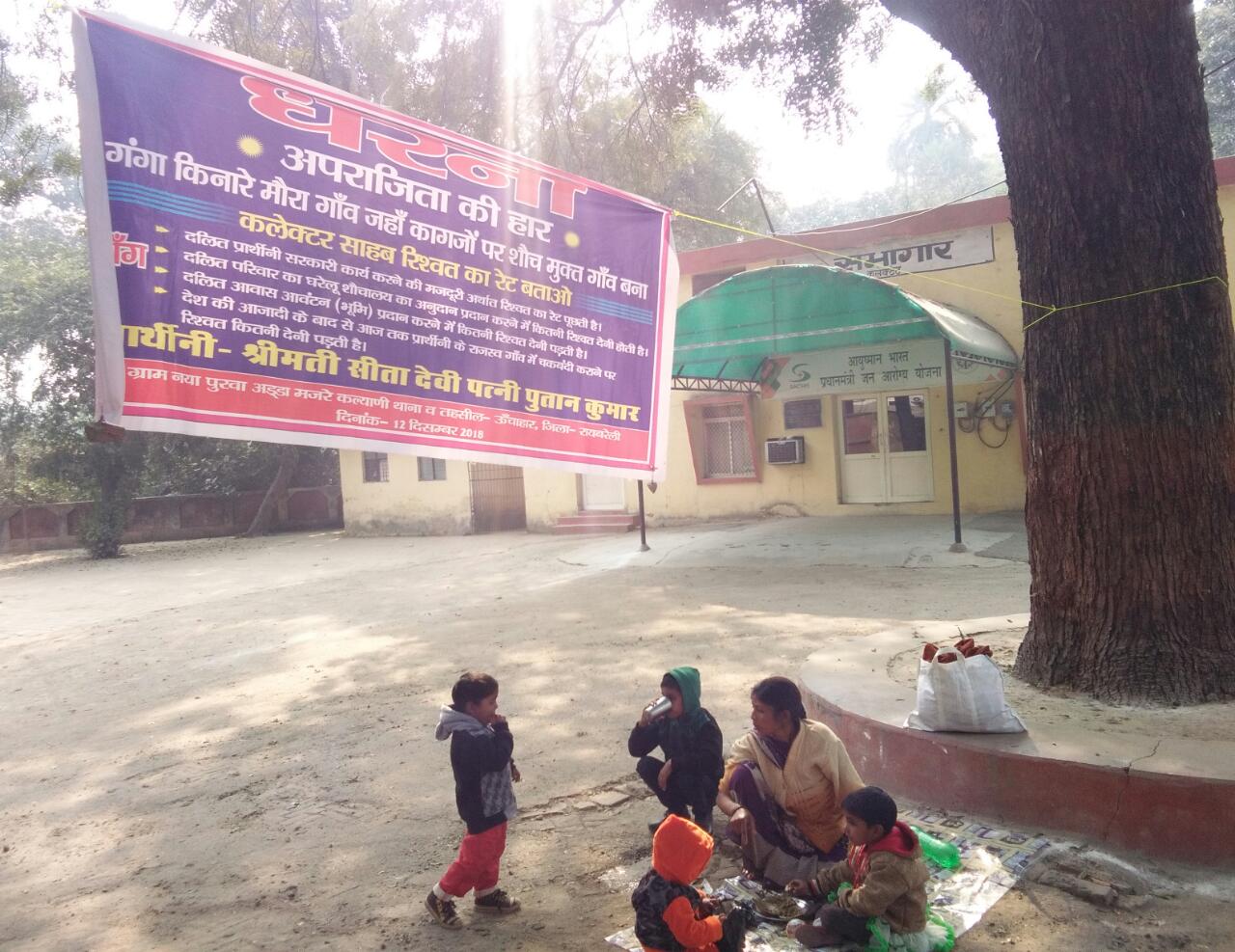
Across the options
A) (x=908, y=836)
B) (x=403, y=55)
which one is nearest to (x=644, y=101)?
(x=403, y=55)

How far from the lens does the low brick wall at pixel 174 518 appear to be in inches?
826

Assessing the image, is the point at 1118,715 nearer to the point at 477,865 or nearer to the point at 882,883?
the point at 882,883

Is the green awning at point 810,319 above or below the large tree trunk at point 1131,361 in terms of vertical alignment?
above

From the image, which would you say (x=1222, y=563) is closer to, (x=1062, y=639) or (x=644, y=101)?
(x=1062, y=639)

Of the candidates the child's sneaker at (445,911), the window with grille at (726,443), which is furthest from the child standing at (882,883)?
the window with grille at (726,443)

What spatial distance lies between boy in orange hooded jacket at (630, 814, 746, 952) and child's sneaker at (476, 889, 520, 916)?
2.26 ft

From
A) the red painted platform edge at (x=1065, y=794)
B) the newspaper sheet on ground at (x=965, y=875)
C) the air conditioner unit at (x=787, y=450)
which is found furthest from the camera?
the air conditioner unit at (x=787, y=450)

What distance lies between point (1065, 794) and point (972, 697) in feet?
1.46

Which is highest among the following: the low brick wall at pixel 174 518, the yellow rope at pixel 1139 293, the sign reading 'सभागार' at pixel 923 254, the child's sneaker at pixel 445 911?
the sign reading 'सभागार' at pixel 923 254

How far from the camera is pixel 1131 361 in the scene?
3875 mm

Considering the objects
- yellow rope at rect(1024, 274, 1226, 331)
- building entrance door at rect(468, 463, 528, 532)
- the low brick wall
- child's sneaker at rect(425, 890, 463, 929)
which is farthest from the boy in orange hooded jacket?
the low brick wall

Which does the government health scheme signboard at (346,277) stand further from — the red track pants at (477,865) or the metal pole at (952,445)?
the metal pole at (952,445)

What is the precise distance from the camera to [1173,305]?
386 centimetres

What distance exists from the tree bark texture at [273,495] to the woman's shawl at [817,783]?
70.6ft
